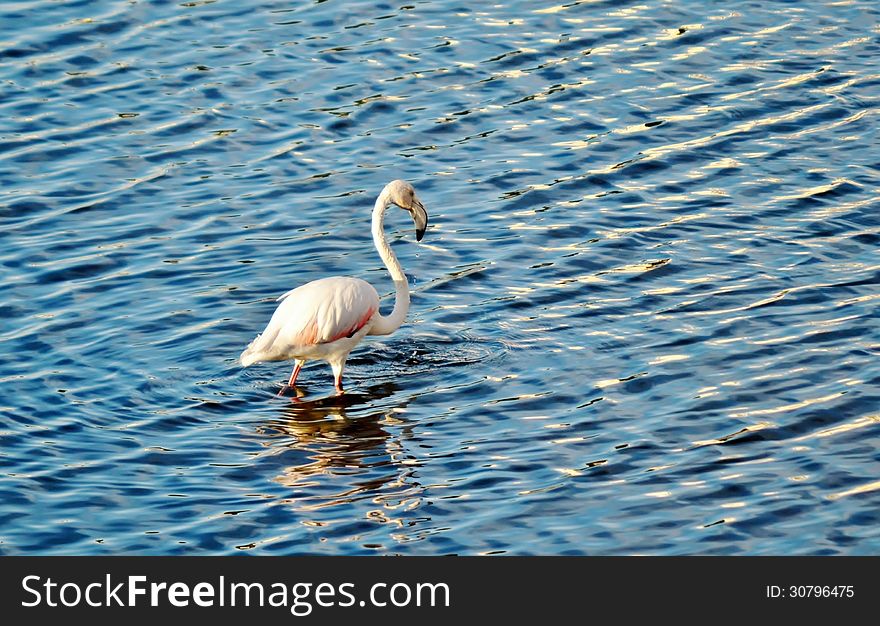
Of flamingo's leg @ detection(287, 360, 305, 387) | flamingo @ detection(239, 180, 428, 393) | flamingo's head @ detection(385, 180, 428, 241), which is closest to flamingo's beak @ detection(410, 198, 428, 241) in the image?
flamingo's head @ detection(385, 180, 428, 241)

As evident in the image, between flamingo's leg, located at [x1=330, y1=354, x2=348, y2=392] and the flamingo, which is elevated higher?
the flamingo

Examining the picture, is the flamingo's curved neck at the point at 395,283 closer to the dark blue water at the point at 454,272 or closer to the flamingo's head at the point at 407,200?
the flamingo's head at the point at 407,200

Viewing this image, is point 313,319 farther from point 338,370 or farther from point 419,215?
point 419,215

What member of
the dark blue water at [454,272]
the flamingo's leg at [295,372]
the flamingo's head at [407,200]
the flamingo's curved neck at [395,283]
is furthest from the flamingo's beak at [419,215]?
the flamingo's leg at [295,372]

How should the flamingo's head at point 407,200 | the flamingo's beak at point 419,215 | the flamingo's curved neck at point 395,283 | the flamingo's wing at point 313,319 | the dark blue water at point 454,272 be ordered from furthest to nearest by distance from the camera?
1. the flamingo's beak at point 419,215
2. the flamingo's head at point 407,200
3. the flamingo's curved neck at point 395,283
4. the flamingo's wing at point 313,319
5. the dark blue water at point 454,272

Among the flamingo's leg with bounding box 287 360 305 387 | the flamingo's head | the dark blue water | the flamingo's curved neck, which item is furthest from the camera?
the flamingo's head

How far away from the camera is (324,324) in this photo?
1119 cm

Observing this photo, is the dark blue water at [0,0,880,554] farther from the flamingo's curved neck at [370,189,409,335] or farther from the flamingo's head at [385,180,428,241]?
the flamingo's head at [385,180,428,241]

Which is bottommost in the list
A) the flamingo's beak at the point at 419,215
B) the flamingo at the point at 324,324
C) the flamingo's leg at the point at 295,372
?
the flamingo's leg at the point at 295,372

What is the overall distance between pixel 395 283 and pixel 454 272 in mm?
1126

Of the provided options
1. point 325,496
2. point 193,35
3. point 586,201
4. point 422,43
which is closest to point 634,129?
point 586,201

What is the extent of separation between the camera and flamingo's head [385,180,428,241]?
11930 mm

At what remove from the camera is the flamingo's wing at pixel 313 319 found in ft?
36.8

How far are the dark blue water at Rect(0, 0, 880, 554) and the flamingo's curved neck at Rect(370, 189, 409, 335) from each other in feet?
0.99
